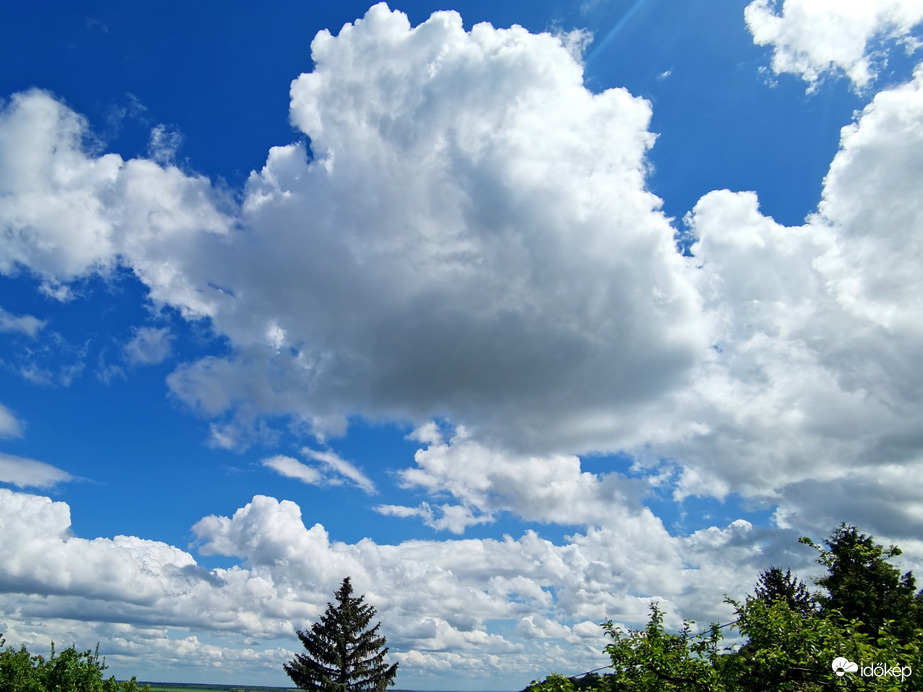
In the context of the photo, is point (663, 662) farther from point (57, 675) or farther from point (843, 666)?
point (57, 675)

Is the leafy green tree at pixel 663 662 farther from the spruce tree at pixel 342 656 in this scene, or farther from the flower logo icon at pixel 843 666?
the spruce tree at pixel 342 656

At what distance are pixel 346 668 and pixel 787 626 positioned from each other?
43.3m

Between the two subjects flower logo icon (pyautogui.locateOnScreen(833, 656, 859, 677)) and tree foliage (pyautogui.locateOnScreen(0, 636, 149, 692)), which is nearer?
flower logo icon (pyautogui.locateOnScreen(833, 656, 859, 677))

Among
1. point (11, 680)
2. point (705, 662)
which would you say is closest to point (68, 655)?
point (11, 680)

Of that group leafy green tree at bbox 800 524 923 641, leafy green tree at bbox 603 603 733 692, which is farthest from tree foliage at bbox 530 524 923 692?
leafy green tree at bbox 800 524 923 641

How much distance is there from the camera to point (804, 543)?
17.4 m

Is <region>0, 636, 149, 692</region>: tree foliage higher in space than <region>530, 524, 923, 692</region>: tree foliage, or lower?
lower

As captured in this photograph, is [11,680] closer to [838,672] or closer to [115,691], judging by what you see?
[115,691]

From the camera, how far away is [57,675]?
32781mm

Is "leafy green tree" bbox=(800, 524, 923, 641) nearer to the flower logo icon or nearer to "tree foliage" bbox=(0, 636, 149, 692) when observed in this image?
the flower logo icon

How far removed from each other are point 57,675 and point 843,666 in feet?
130

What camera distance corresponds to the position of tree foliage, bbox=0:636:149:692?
1260 inches

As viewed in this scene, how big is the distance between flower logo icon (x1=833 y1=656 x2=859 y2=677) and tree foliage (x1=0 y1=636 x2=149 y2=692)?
123 ft

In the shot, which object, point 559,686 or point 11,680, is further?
point 11,680
